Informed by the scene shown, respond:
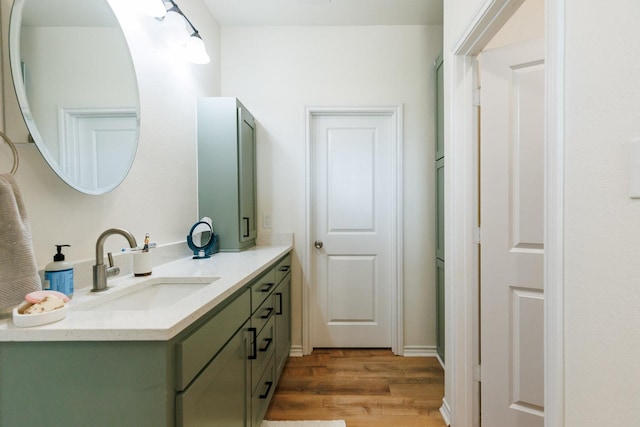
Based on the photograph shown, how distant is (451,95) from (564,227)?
1.07 m

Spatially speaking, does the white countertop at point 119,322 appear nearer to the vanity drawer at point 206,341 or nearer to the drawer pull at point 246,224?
the vanity drawer at point 206,341

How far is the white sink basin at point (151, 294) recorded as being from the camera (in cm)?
116

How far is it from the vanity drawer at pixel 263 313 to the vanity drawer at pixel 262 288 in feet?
0.11

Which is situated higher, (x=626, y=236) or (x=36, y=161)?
(x=36, y=161)

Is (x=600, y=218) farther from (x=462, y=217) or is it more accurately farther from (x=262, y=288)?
(x=262, y=288)

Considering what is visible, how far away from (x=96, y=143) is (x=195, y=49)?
975mm

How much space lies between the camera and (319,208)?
2725 millimetres

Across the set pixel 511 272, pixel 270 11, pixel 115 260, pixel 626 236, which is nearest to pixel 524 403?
pixel 511 272

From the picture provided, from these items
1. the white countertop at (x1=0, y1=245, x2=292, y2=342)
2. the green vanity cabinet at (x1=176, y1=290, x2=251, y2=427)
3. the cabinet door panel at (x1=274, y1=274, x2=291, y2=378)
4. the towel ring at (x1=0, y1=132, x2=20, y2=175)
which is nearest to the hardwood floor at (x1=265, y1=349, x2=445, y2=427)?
the cabinet door panel at (x1=274, y1=274, x2=291, y2=378)

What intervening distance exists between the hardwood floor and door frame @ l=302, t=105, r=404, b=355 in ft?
0.65

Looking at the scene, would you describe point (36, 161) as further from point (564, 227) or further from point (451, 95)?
point (451, 95)

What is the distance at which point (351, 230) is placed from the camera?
2719 millimetres

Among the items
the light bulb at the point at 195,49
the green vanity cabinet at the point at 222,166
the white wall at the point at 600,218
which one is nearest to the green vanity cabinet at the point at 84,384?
the white wall at the point at 600,218

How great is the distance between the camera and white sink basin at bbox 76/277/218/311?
3.81ft
